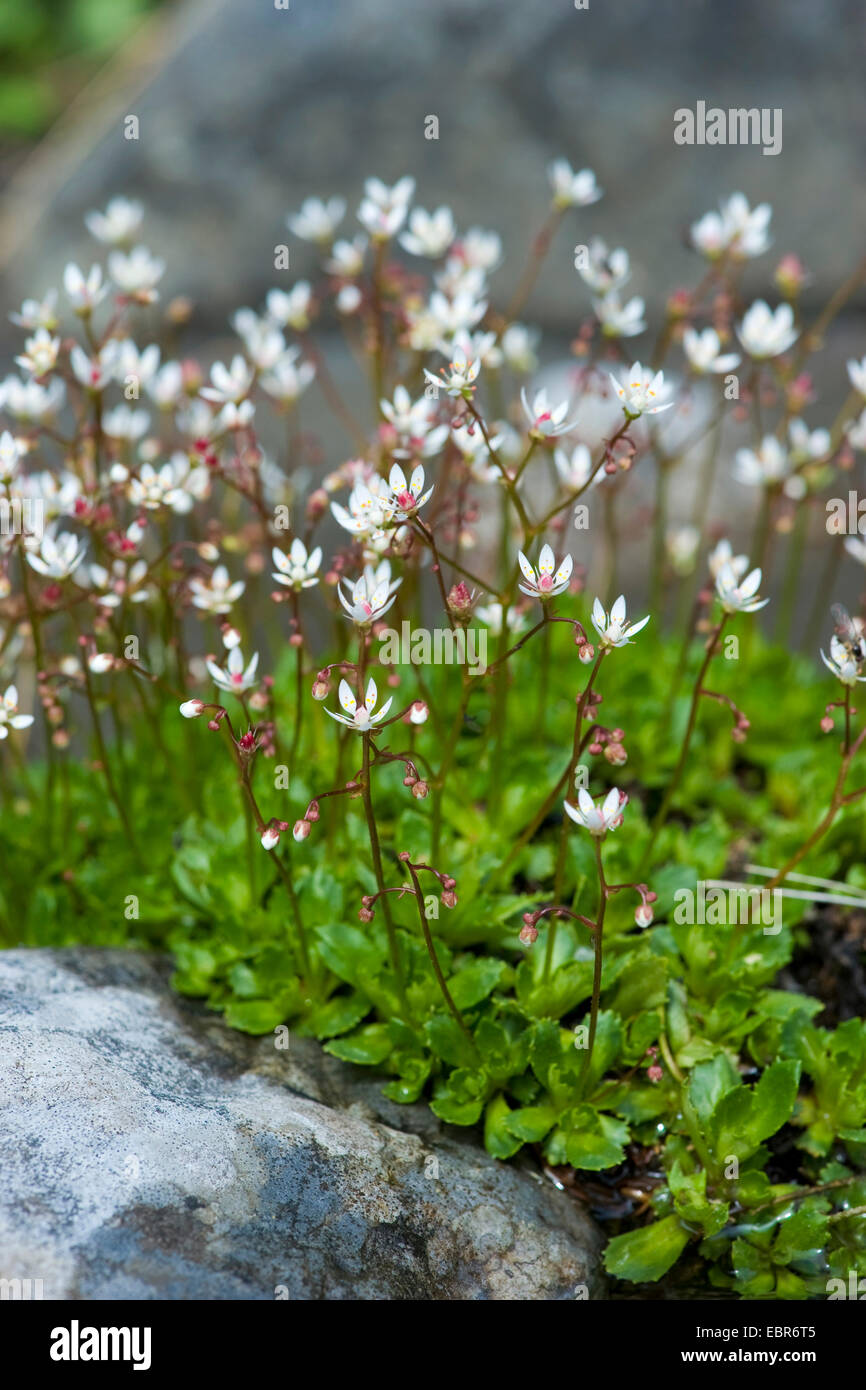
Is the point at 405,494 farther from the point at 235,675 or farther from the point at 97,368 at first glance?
the point at 97,368

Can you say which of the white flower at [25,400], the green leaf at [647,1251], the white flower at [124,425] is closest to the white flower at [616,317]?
the white flower at [124,425]

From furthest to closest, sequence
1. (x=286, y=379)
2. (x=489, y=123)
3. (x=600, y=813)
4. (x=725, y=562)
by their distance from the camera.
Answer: (x=489, y=123) → (x=286, y=379) → (x=725, y=562) → (x=600, y=813)

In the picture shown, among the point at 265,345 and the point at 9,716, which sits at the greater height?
the point at 265,345

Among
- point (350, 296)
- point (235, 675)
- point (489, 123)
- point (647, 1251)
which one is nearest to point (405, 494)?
point (235, 675)

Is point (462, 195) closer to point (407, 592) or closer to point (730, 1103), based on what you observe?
point (407, 592)

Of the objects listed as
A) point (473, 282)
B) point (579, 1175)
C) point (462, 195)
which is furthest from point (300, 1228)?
point (462, 195)

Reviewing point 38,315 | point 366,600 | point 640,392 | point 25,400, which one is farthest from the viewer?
point 25,400

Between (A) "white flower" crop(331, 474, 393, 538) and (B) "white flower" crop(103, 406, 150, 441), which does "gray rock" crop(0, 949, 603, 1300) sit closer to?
(A) "white flower" crop(331, 474, 393, 538)
